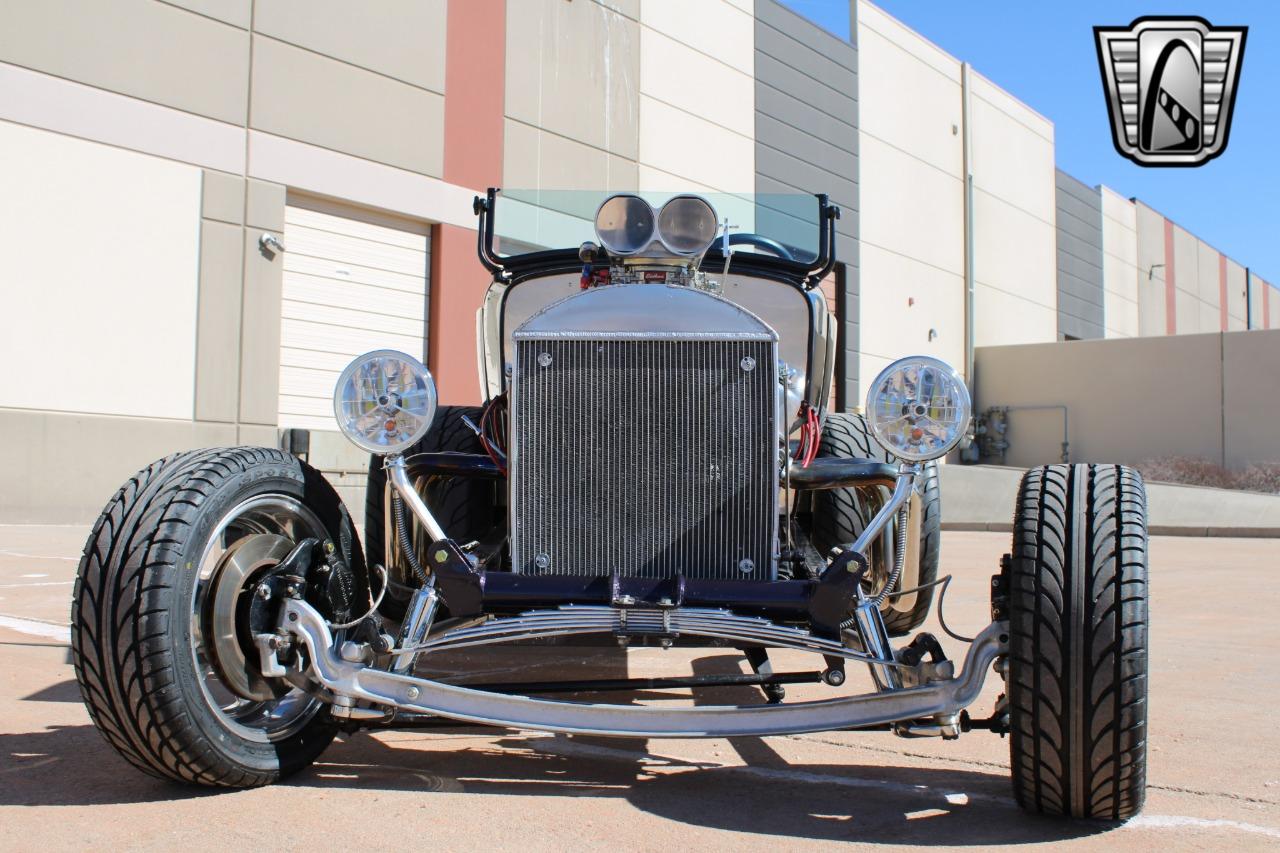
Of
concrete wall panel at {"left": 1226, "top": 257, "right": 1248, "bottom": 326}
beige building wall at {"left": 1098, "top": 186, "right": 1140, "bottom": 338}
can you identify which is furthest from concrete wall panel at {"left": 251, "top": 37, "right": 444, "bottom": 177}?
concrete wall panel at {"left": 1226, "top": 257, "right": 1248, "bottom": 326}

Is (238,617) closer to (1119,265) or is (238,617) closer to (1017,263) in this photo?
(1017,263)

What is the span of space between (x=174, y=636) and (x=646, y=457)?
1341mm

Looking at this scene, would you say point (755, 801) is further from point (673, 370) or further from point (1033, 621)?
point (673, 370)

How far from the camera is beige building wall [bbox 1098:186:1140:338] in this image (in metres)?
38.4

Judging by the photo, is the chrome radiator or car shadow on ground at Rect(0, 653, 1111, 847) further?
the chrome radiator

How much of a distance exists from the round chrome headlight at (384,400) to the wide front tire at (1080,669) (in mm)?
1705

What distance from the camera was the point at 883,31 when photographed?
92.3 ft

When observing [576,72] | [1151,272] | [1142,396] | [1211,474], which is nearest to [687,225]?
[576,72]

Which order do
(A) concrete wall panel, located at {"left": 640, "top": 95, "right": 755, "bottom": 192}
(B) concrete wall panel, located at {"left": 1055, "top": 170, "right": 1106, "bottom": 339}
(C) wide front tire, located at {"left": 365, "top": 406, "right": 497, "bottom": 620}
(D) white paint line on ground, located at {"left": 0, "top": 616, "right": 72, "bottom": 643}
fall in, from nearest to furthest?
(C) wide front tire, located at {"left": 365, "top": 406, "right": 497, "bottom": 620} < (D) white paint line on ground, located at {"left": 0, "top": 616, "right": 72, "bottom": 643} < (A) concrete wall panel, located at {"left": 640, "top": 95, "right": 755, "bottom": 192} < (B) concrete wall panel, located at {"left": 1055, "top": 170, "right": 1106, "bottom": 339}

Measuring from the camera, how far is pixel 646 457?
134 inches

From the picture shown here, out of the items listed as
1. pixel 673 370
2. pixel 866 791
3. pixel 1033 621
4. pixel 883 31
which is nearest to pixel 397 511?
pixel 673 370

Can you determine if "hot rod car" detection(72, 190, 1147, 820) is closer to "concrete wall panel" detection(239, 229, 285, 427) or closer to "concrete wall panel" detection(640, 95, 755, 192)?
"concrete wall panel" detection(239, 229, 285, 427)

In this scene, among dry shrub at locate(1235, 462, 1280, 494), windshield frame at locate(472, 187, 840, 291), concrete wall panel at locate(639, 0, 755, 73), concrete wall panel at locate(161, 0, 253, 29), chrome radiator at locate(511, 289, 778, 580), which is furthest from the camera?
dry shrub at locate(1235, 462, 1280, 494)

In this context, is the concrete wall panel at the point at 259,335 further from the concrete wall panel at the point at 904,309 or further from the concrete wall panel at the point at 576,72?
the concrete wall panel at the point at 904,309
